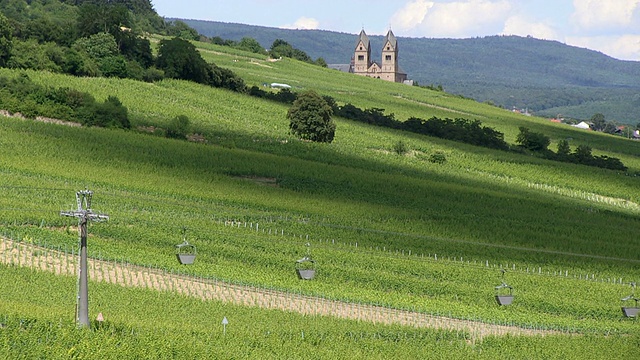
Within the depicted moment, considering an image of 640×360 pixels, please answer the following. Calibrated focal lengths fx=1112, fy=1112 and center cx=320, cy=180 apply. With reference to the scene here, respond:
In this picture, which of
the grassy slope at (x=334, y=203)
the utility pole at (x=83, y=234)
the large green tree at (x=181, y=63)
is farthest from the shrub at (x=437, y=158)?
the utility pole at (x=83, y=234)

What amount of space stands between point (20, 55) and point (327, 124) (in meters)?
34.4

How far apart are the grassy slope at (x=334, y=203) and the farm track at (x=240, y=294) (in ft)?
4.35

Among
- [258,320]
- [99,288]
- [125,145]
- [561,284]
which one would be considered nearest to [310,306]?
[258,320]

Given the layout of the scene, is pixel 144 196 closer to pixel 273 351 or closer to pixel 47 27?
pixel 273 351

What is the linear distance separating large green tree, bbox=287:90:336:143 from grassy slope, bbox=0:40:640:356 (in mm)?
2794

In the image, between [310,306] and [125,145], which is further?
[125,145]

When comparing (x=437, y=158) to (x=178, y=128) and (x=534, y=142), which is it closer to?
(x=534, y=142)

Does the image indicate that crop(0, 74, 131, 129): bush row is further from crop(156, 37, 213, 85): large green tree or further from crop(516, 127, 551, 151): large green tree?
crop(516, 127, 551, 151): large green tree

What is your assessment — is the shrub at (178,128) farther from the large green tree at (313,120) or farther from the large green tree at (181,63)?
the large green tree at (181,63)

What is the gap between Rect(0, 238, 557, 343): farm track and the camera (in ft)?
182

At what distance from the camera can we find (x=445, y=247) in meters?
77.0

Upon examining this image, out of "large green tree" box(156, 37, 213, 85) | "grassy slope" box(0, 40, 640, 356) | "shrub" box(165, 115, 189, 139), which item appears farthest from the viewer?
"large green tree" box(156, 37, 213, 85)

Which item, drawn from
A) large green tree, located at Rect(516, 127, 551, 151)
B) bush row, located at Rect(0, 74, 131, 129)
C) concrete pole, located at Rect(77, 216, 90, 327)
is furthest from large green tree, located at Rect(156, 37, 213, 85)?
concrete pole, located at Rect(77, 216, 90, 327)

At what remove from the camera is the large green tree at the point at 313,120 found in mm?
120875
